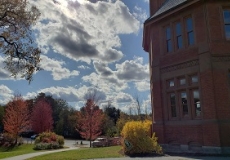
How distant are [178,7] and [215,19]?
2.54 meters

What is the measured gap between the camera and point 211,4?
1447 centimetres

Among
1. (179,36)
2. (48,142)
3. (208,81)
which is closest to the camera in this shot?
(208,81)

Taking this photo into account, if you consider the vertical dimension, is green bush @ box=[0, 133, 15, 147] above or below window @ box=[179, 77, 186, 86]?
below

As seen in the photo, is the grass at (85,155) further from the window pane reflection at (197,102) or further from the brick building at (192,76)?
the window pane reflection at (197,102)

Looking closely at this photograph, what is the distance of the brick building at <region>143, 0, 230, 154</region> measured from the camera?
1343 centimetres

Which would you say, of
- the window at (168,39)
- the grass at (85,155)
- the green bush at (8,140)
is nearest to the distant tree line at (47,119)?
the green bush at (8,140)

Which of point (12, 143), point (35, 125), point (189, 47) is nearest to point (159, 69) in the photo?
point (189, 47)

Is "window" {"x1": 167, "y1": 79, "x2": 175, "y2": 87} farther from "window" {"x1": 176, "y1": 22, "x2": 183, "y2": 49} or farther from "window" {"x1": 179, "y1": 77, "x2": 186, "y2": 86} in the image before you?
"window" {"x1": 176, "y1": 22, "x2": 183, "y2": 49}

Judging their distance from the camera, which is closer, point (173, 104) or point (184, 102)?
point (184, 102)

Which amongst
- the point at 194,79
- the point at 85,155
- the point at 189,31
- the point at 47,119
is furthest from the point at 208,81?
the point at 47,119

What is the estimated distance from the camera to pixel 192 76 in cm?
1484

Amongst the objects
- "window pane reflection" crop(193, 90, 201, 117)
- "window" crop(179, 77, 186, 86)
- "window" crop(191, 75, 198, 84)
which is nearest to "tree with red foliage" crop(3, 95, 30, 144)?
"window" crop(179, 77, 186, 86)

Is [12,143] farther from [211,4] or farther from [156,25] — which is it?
[211,4]

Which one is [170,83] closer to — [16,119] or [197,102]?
[197,102]
